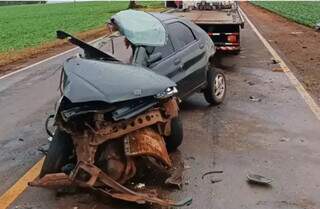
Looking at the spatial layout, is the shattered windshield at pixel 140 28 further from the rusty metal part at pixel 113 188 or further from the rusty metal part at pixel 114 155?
the rusty metal part at pixel 113 188

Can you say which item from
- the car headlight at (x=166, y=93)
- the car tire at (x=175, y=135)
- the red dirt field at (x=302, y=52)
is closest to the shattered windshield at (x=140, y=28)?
the car tire at (x=175, y=135)

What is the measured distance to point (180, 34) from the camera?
934cm

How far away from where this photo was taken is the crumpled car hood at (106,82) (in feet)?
18.6

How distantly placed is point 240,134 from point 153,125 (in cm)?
241

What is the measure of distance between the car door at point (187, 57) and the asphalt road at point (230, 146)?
602 millimetres

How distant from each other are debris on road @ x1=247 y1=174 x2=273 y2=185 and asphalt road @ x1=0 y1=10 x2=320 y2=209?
0.07 m

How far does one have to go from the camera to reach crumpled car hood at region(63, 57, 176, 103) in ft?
18.6

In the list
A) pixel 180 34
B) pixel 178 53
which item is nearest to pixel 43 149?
pixel 178 53

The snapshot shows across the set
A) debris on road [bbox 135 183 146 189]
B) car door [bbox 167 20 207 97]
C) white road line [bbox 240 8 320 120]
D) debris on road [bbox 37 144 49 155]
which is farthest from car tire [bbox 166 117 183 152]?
white road line [bbox 240 8 320 120]

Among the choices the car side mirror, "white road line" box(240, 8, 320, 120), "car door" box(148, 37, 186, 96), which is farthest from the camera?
"white road line" box(240, 8, 320, 120)

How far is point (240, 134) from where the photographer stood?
27.3ft

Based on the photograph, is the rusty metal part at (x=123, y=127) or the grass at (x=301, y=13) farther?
the grass at (x=301, y=13)

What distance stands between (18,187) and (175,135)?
2090 mm

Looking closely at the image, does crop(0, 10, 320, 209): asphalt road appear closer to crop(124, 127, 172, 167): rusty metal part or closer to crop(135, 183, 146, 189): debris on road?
crop(135, 183, 146, 189): debris on road
